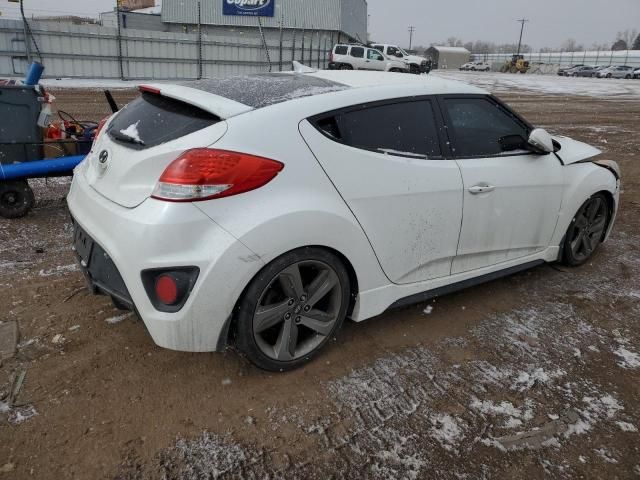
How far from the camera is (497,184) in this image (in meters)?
3.33

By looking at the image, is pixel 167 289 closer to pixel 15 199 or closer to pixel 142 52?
pixel 15 199

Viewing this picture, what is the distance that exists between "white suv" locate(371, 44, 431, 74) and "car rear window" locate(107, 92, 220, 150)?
111ft

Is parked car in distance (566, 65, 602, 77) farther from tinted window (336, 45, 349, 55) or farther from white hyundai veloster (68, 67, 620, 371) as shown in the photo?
white hyundai veloster (68, 67, 620, 371)

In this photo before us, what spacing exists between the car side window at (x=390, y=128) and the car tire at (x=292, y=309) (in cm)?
65

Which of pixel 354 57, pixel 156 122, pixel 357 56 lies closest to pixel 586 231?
pixel 156 122

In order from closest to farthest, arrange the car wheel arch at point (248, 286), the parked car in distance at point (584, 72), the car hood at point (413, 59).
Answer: the car wheel arch at point (248, 286), the car hood at point (413, 59), the parked car in distance at point (584, 72)

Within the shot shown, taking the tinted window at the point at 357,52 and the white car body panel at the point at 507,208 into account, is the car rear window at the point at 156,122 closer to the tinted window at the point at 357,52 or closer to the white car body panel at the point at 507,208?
the white car body panel at the point at 507,208

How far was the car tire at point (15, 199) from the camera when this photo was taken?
5.06 metres

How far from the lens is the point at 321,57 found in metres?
33.2

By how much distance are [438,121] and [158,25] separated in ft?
145

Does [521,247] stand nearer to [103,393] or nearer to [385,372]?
[385,372]

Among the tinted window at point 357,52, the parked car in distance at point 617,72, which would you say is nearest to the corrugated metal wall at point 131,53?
the tinted window at point 357,52

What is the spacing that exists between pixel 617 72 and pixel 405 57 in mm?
30069

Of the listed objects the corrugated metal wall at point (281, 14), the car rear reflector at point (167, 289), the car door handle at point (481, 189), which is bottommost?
the car rear reflector at point (167, 289)
